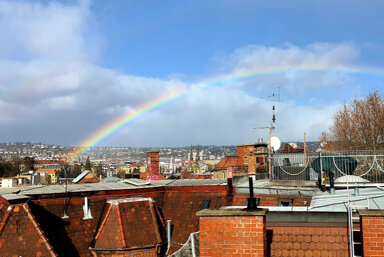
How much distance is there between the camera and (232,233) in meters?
6.16

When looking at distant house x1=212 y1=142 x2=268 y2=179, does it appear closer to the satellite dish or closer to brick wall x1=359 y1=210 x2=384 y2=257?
the satellite dish

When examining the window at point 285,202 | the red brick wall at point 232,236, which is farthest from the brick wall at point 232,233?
the window at point 285,202

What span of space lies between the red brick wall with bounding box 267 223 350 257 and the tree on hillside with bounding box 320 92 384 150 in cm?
3278

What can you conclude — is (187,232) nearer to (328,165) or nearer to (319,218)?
(328,165)

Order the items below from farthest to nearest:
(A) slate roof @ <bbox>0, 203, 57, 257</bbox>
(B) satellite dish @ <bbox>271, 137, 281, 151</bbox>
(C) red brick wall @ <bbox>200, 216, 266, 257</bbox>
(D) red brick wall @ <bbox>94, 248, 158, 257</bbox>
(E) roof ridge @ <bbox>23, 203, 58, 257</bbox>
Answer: (B) satellite dish @ <bbox>271, 137, 281, 151</bbox>
(D) red brick wall @ <bbox>94, 248, 158, 257</bbox>
(E) roof ridge @ <bbox>23, 203, 58, 257</bbox>
(A) slate roof @ <bbox>0, 203, 57, 257</bbox>
(C) red brick wall @ <bbox>200, 216, 266, 257</bbox>

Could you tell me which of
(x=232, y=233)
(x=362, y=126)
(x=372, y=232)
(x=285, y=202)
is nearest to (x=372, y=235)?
(x=372, y=232)

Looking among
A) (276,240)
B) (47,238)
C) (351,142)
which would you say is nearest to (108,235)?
(47,238)

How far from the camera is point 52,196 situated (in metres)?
14.0

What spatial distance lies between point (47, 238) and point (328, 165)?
45.6 feet

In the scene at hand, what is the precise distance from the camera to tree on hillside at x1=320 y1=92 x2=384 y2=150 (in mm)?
37531

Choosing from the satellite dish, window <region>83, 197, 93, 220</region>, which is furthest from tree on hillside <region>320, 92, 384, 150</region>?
window <region>83, 197, 93, 220</region>

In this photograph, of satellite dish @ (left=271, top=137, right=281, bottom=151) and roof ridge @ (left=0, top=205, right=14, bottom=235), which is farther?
satellite dish @ (left=271, top=137, right=281, bottom=151)

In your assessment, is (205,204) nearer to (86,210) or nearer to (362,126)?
(86,210)

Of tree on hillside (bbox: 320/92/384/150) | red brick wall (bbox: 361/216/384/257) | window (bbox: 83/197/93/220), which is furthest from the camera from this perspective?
tree on hillside (bbox: 320/92/384/150)
